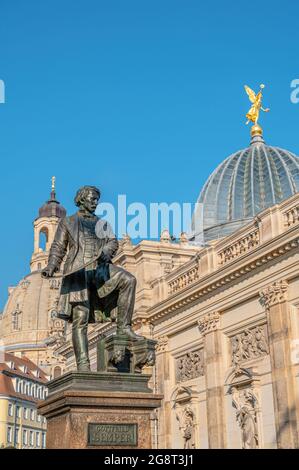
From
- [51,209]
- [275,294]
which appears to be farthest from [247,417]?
[51,209]

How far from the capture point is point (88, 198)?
34.9 feet

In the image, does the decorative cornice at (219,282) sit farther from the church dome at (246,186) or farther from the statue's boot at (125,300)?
the statue's boot at (125,300)

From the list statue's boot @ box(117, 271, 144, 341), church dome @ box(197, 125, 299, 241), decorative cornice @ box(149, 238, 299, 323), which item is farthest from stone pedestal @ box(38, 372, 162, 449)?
church dome @ box(197, 125, 299, 241)

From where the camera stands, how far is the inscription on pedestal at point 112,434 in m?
8.84

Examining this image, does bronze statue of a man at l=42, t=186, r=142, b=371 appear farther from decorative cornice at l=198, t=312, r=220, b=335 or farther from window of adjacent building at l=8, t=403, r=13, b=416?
window of adjacent building at l=8, t=403, r=13, b=416

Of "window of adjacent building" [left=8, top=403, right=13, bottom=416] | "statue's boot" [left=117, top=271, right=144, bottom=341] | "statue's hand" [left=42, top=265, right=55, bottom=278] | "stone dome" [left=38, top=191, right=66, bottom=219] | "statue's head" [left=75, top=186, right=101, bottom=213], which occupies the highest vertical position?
"stone dome" [left=38, top=191, right=66, bottom=219]

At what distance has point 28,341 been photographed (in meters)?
118

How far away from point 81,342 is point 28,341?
363 ft

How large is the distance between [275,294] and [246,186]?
70.6ft

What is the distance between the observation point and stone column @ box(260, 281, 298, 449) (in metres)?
23.9

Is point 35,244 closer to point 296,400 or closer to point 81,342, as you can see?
point 296,400

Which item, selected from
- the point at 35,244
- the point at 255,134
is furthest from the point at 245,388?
the point at 35,244

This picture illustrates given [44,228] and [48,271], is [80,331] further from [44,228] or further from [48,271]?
[44,228]

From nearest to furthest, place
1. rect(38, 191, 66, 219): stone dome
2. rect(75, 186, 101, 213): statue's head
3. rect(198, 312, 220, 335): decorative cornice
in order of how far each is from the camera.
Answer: rect(75, 186, 101, 213): statue's head < rect(198, 312, 220, 335): decorative cornice < rect(38, 191, 66, 219): stone dome
